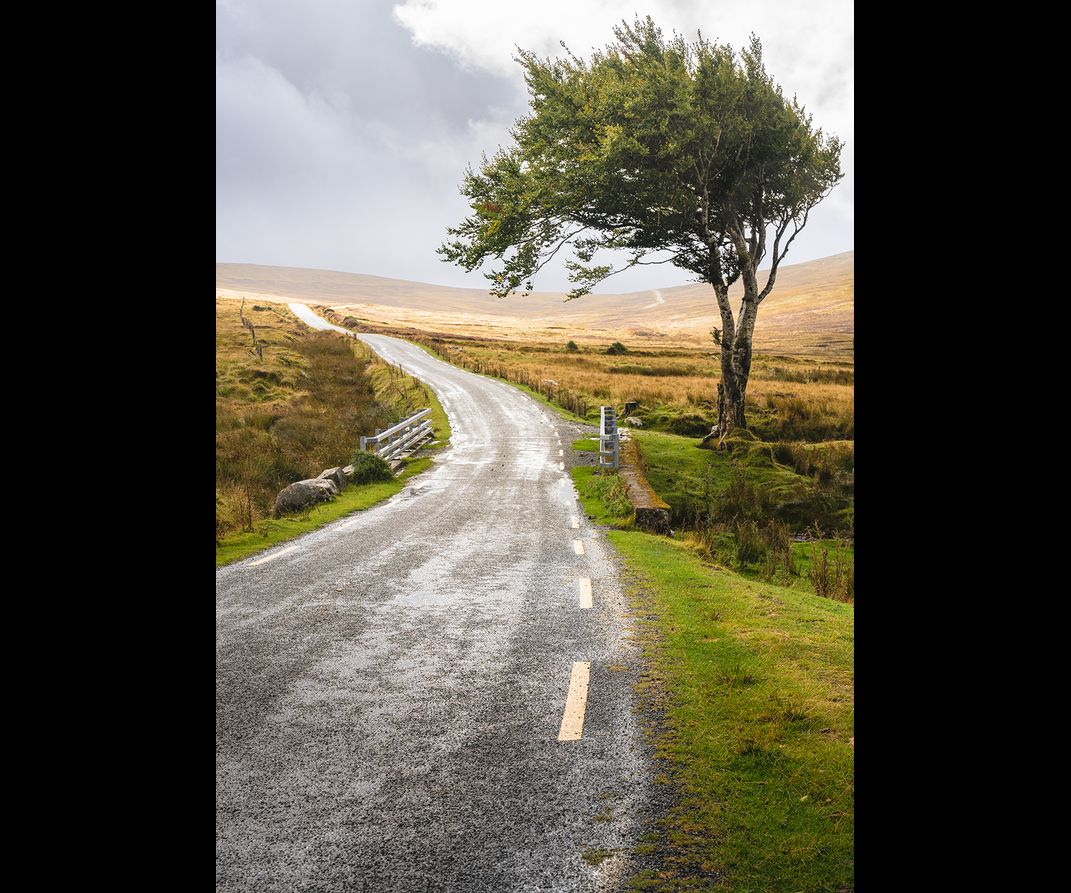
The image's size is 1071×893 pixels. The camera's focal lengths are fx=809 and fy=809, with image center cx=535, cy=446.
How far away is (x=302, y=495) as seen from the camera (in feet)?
52.9

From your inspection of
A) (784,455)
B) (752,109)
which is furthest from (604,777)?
(752,109)

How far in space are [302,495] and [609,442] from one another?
33.1 ft

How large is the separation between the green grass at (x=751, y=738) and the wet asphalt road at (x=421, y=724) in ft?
0.83

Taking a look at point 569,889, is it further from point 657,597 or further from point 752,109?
point 752,109

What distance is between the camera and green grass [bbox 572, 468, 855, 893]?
145 inches

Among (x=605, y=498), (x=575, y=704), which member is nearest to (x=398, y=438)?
(x=605, y=498)

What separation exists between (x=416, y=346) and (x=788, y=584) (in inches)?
2148

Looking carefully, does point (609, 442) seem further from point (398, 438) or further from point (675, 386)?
point (675, 386)

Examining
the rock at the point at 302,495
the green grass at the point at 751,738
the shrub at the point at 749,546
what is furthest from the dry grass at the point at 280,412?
the shrub at the point at 749,546

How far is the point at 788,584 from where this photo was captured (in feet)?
38.9

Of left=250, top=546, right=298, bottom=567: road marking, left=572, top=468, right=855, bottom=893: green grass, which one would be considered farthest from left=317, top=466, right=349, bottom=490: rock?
left=572, top=468, right=855, bottom=893: green grass

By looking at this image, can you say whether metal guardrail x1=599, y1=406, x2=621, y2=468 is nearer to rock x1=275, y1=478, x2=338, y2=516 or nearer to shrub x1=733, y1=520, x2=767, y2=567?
shrub x1=733, y1=520, x2=767, y2=567
